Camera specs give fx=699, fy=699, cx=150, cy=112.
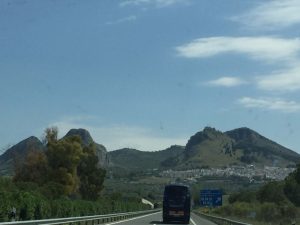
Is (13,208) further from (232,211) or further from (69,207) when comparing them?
(232,211)

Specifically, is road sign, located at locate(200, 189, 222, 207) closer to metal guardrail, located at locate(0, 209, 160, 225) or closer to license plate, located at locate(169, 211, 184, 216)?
metal guardrail, located at locate(0, 209, 160, 225)

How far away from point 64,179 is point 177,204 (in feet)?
92.7

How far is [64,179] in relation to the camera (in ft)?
286

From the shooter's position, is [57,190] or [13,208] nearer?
[13,208]

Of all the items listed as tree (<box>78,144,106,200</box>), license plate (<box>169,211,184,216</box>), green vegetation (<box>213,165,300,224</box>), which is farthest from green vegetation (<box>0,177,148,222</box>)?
tree (<box>78,144,106,200</box>)

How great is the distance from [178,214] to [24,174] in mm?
34936

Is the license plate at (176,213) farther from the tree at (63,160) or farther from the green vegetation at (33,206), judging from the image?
the tree at (63,160)

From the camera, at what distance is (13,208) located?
37344mm

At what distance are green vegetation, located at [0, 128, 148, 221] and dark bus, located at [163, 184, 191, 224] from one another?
23.8ft

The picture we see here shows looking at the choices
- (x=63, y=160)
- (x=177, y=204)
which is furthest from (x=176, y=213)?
(x=63, y=160)

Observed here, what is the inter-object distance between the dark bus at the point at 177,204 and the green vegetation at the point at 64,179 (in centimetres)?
724

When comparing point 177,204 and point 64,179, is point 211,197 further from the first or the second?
point 177,204

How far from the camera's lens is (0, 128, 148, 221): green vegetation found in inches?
2276

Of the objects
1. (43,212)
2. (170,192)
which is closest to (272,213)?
(170,192)
